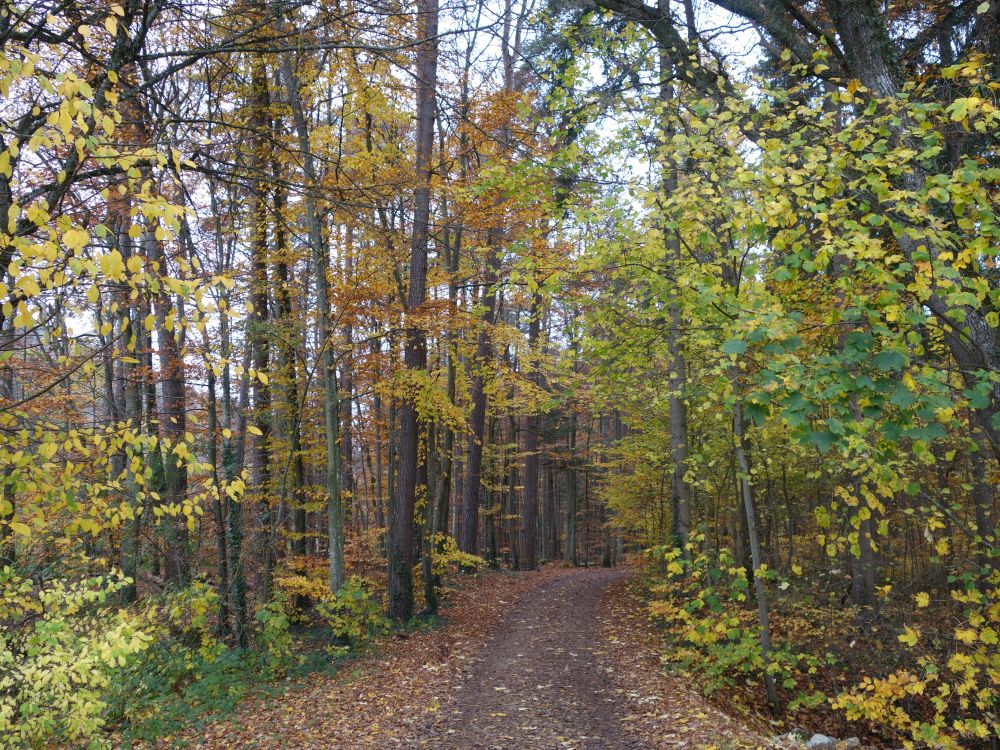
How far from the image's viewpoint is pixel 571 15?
29.6 ft

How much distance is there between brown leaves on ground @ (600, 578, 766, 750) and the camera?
219 inches

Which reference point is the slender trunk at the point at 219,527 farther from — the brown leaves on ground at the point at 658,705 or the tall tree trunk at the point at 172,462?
the brown leaves on ground at the point at 658,705

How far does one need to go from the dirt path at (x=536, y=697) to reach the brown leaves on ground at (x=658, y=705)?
7.9 inches

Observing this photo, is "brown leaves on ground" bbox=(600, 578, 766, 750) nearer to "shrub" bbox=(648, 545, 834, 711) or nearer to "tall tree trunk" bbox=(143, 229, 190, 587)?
"shrub" bbox=(648, 545, 834, 711)

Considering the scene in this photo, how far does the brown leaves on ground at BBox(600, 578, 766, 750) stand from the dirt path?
7.9 inches

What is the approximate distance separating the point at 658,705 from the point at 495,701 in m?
1.82

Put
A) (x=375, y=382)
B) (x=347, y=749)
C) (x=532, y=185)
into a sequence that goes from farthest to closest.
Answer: (x=375, y=382) < (x=532, y=185) < (x=347, y=749)

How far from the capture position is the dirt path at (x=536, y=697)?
5883mm

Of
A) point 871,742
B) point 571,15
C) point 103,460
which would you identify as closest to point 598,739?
point 871,742

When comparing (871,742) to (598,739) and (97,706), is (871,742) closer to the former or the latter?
(598,739)

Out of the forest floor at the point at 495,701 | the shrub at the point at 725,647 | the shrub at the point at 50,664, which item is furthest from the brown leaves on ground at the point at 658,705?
the shrub at the point at 50,664

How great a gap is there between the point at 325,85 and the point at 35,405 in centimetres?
624

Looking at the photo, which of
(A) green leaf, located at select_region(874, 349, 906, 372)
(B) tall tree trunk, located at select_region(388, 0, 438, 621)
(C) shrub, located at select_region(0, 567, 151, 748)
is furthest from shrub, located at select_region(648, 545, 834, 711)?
(C) shrub, located at select_region(0, 567, 151, 748)

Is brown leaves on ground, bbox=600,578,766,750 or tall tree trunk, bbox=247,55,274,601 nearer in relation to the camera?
brown leaves on ground, bbox=600,578,766,750
